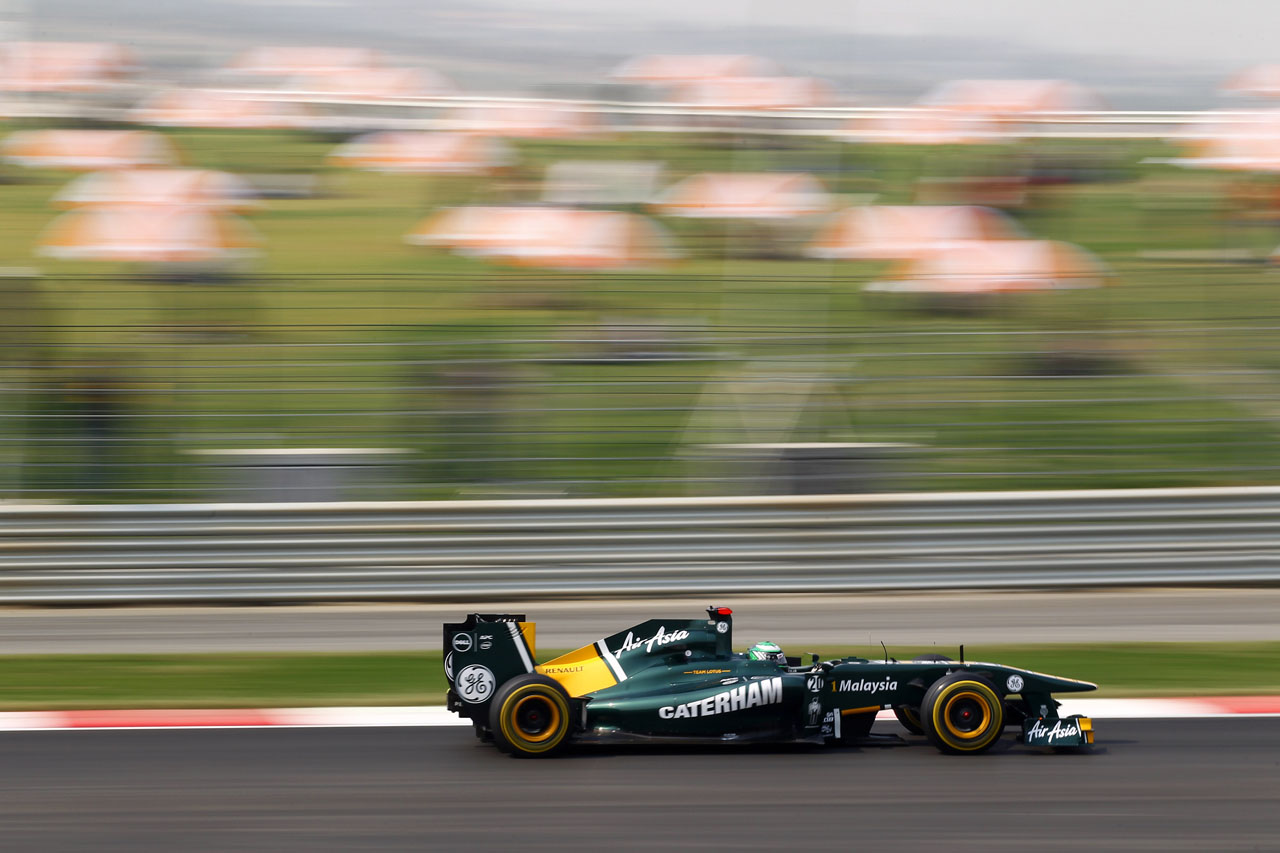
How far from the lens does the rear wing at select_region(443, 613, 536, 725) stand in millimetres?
4980

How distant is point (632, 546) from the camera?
28.5ft

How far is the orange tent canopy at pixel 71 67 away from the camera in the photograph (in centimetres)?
1850

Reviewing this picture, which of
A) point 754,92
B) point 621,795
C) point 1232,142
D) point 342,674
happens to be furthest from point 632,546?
point 1232,142

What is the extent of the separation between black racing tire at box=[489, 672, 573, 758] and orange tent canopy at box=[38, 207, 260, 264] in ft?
31.9

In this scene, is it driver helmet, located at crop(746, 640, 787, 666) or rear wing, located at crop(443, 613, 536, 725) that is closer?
rear wing, located at crop(443, 613, 536, 725)

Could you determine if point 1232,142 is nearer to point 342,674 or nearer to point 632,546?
point 632,546

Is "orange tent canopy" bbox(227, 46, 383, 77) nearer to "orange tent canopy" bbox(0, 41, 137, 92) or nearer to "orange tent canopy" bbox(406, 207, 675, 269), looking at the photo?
"orange tent canopy" bbox(0, 41, 137, 92)

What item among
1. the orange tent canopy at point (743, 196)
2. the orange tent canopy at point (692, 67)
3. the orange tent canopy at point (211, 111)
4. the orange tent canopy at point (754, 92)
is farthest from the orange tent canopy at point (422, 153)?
the orange tent canopy at point (754, 92)

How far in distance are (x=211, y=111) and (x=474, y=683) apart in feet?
50.2

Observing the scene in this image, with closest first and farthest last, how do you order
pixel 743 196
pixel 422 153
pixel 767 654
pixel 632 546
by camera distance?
pixel 767 654, pixel 632 546, pixel 743 196, pixel 422 153

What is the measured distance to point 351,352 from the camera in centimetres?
1130

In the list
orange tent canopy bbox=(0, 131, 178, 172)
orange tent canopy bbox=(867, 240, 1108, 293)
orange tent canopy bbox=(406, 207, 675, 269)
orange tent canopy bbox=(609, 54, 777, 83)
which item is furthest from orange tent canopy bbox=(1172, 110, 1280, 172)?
orange tent canopy bbox=(0, 131, 178, 172)

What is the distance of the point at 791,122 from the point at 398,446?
835cm

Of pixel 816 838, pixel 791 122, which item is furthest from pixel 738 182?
pixel 816 838
